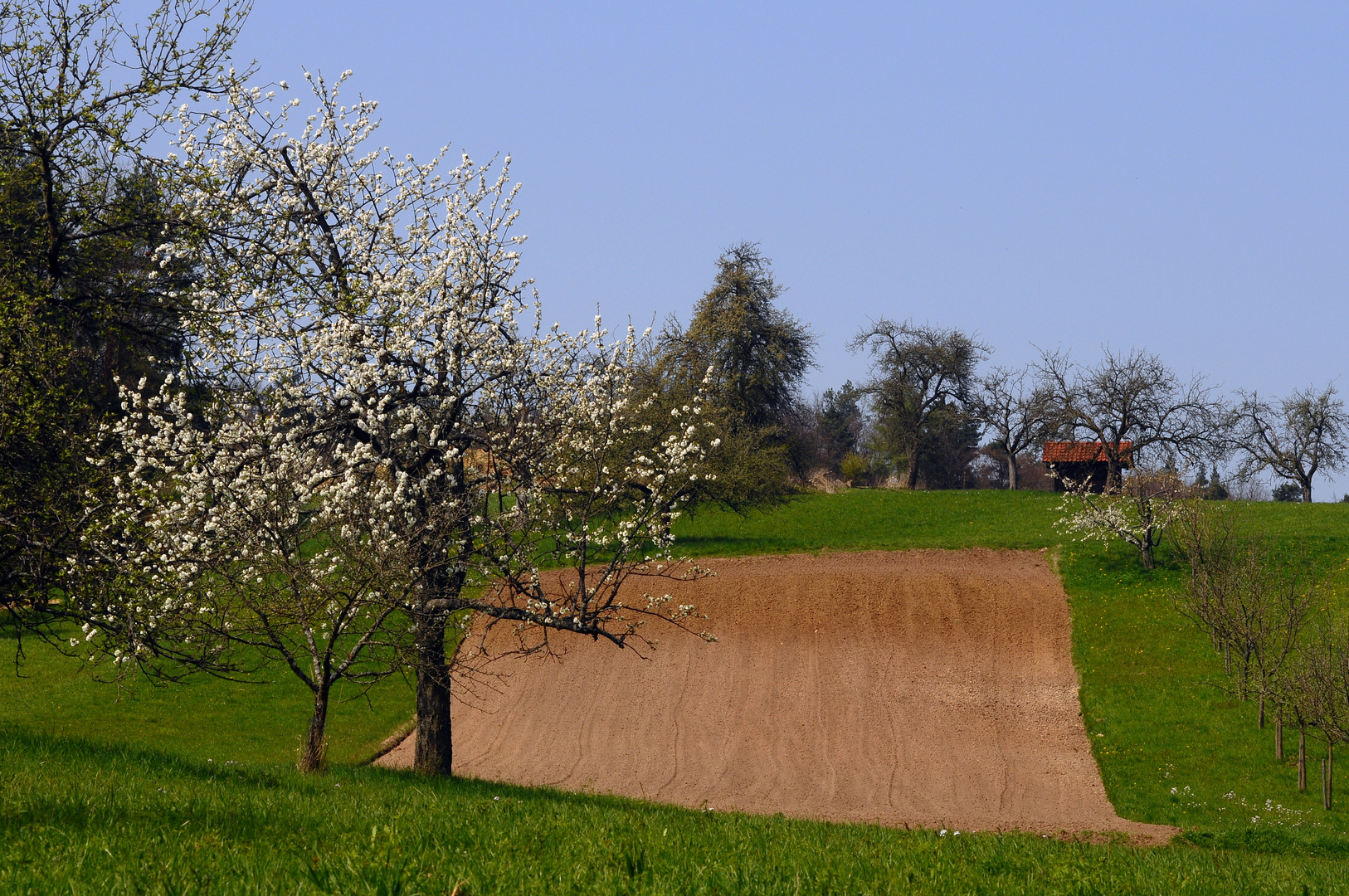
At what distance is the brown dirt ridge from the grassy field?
1730 millimetres

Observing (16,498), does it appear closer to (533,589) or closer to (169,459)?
(169,459)

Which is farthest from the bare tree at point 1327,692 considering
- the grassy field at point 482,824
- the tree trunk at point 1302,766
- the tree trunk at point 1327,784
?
the grassy field at point 482,824

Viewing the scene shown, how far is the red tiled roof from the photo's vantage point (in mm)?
56022

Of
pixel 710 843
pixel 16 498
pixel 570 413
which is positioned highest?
pixel 570 413

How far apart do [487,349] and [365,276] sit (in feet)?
7.49

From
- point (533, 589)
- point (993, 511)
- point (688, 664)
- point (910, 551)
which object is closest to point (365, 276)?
point (533, 589)

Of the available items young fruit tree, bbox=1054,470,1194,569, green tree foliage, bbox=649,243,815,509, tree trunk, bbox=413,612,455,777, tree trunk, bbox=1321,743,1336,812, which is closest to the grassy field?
tree trunk, bbox=1321,743,1336,812

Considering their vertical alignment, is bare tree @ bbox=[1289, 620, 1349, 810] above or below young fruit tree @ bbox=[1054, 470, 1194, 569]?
below

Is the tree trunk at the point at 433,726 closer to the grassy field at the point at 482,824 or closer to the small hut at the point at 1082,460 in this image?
the grassy field at the point at 482,824

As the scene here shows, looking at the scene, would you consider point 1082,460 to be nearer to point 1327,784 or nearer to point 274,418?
point 1327,784

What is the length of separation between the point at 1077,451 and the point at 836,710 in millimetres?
42312

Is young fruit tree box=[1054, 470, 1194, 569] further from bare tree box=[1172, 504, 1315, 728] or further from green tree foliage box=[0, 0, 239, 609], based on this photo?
green tree foliage box=[0, 0, 239, 609]

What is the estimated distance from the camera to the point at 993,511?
140 feet

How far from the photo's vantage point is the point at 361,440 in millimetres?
15367
